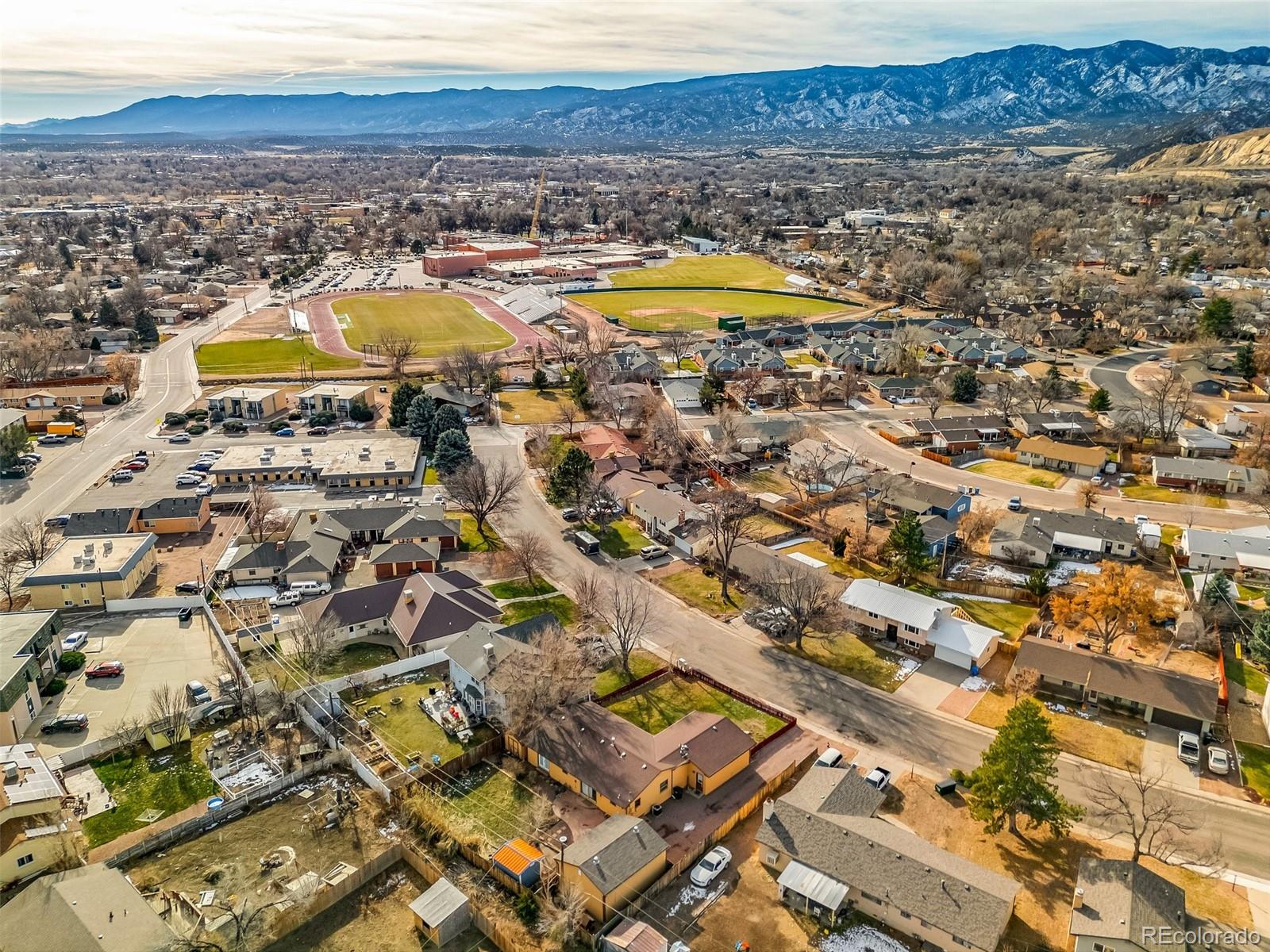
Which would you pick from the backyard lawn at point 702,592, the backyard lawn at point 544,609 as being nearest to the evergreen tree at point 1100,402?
the backyard lawn at point 702,592

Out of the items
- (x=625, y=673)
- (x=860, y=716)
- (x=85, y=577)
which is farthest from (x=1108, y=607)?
(x=85, y=577)

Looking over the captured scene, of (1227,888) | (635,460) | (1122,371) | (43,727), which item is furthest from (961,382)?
(43,727)

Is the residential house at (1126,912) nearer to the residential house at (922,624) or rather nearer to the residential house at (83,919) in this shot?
the residential house at (922,624)

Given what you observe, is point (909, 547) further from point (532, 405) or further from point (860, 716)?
point (532, 405)

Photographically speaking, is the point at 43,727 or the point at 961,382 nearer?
the point at 43,727

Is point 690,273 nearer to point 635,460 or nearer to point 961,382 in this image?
point 961,382

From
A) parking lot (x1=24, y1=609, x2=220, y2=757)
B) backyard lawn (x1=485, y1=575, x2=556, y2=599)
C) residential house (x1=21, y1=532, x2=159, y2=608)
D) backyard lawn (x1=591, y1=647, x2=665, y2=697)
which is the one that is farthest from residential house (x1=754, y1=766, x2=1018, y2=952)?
residential house (x1=21, y1=532, x2=159, y2=608)

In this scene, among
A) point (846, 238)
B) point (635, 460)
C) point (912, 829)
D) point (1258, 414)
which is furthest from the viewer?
point (846, 238)
